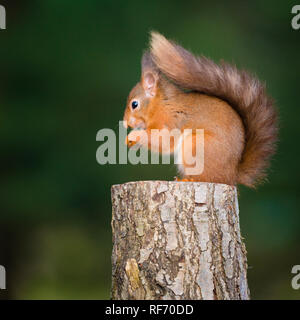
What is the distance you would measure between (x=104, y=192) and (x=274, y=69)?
178cm

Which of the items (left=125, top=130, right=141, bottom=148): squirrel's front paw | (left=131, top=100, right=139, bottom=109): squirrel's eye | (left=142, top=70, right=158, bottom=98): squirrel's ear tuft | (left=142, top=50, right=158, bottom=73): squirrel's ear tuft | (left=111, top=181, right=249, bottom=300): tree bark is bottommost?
(left=111, top=181, right=249, bottom=300): tree bark

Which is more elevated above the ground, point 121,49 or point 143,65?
point 121,49

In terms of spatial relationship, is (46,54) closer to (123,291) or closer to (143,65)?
(143,65)

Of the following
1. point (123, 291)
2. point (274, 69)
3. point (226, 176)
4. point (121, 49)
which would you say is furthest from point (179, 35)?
point (123, 291)

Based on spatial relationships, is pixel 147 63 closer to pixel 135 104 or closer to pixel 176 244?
pixel 135 104

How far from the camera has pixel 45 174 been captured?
13.5ft

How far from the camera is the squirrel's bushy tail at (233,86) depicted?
2.26 m

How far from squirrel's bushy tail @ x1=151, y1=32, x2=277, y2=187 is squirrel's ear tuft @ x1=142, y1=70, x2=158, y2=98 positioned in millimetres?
278

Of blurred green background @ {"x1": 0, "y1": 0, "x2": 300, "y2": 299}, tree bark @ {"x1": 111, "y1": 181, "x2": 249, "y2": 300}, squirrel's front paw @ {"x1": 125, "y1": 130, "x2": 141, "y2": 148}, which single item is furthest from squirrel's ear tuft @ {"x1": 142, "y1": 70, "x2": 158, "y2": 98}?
blurred green background @ {"x1": 0, "y1": 0, "x2": 300, "y2": 299}

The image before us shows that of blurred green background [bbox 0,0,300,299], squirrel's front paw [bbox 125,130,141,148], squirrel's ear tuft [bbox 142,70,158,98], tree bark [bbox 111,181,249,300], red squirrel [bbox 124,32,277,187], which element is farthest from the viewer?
blurred green background [bbox 0,0,300,299]

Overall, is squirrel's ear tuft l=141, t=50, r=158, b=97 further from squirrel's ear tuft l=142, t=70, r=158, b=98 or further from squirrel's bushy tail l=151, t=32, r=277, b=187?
squirrel's bushy tail l=151, t=32, r=277, b=187

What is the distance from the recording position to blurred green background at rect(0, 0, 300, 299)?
162 inches

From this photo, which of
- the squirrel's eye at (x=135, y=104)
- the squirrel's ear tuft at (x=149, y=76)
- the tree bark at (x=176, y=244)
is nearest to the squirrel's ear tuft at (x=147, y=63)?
the squirrel's ear tuft at (x=149, y=76)
